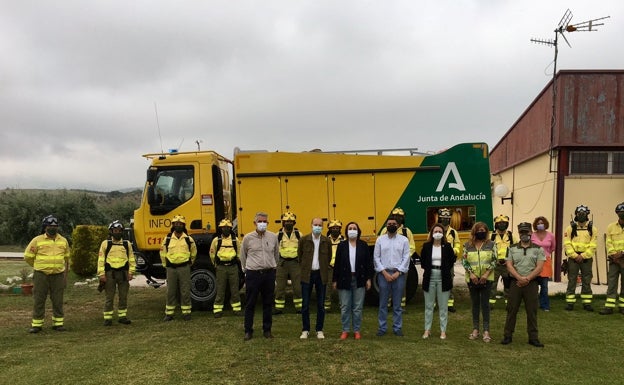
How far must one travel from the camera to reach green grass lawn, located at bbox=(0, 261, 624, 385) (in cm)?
519

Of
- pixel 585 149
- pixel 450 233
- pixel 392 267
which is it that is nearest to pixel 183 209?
pixel 392 267

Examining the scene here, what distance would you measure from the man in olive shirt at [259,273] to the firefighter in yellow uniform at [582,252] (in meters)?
5.92

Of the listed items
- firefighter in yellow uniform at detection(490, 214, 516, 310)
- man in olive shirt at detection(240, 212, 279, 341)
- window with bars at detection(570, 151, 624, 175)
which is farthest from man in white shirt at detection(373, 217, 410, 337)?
window with bars at detection(570, 151, 624, 175)

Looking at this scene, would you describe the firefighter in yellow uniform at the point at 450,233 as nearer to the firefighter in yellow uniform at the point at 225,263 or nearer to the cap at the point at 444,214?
the cap at the point at 444,214

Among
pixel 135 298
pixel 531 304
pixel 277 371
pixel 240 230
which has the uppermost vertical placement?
pixel 240 230

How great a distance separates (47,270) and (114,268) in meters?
1.08

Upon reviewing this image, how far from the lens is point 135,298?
11.1m

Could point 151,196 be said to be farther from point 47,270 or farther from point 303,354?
point 303,354

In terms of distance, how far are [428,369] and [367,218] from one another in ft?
13.5

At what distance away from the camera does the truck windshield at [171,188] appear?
9.09 metres

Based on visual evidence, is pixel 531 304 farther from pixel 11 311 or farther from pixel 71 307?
pixel 11 311

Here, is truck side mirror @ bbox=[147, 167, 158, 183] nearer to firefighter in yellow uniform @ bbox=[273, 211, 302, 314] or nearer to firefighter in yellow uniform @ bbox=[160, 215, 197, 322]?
firefighter in yellow uniform @ bbox=[160, 215, 197, 322]

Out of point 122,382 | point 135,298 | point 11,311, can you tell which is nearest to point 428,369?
point 122,382

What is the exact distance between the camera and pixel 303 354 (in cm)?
594
